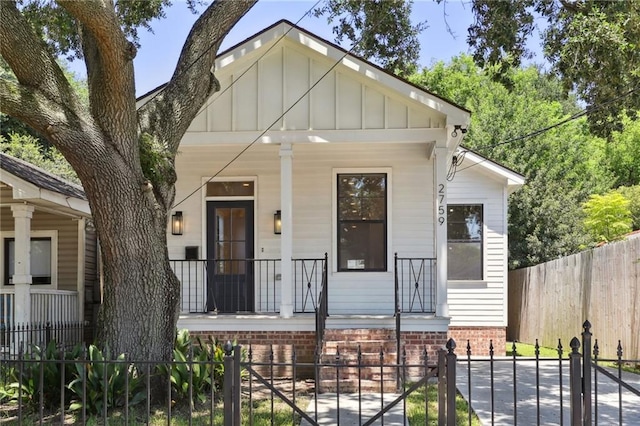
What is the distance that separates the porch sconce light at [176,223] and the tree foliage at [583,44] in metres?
6.07

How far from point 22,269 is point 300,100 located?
5.86m

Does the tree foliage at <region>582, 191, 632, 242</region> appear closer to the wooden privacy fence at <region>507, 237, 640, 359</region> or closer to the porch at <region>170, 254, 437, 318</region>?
the wooden privacy fence at <region>507, 237, 640, 359</region>

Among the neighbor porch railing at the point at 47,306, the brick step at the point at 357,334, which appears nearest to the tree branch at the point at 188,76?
the brick step at the point at 357,334

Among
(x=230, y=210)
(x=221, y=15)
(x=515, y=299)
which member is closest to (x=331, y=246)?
(x=230, y=210)

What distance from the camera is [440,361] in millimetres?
4945

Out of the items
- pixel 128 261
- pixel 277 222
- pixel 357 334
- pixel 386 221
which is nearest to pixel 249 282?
pixel 277 222

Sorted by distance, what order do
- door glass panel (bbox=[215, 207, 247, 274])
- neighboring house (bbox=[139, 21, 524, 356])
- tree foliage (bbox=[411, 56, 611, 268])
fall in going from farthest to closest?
1. tree foliage (bbox=[411, 56, 611, 268])
2. door glass panel (bbox=[215, 207, 247, 274])
3. neighboring house (bbox=[139, 21, 524, 356])

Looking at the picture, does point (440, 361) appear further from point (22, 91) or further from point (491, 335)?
point (491, 335)

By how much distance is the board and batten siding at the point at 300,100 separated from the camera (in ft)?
33.2

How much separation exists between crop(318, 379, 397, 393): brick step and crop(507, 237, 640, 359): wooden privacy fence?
4.20 m

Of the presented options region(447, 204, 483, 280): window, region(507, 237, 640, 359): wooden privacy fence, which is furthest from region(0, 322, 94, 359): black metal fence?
region(507, 237, 640, 359): wooden privacy fence

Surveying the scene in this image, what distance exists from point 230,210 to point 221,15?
15.4 feet

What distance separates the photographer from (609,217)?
19594 mm

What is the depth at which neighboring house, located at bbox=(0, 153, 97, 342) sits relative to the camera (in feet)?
36.5
